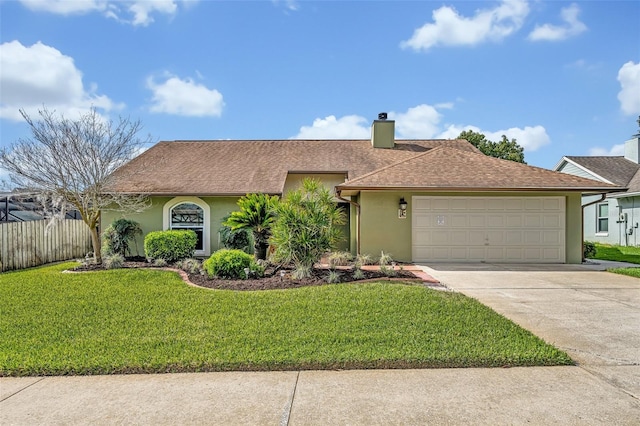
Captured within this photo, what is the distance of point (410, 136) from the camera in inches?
820

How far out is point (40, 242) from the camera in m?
12.8

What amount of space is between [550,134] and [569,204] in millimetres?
8703

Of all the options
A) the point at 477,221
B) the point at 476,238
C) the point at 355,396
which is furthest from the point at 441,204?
the point at 355,396

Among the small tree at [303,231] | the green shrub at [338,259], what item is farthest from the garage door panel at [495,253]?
the small tree at [303,231]

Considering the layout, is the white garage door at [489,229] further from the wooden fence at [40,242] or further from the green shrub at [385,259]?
the wooden fence at [40,242]

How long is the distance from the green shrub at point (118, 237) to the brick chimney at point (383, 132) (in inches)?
450

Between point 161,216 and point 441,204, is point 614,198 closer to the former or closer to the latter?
point 441,204

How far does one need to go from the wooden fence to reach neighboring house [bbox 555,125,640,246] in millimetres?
22262

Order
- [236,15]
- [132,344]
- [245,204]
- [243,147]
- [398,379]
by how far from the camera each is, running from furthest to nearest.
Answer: [243,147] < [236,15] < [245,204] < [132,344] < [398,379]

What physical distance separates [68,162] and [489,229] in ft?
45.0

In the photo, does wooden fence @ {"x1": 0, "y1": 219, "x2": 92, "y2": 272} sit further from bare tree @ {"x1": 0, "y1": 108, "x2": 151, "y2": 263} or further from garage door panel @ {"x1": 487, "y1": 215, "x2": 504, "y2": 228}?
garage door panel @ {"x1": 487, "y1": 215, "x2": 504, "y2": 228}

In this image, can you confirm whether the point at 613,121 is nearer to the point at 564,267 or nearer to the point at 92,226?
the point at 564,267

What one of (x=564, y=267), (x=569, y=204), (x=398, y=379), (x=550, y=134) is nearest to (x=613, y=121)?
(x=550, y=134)

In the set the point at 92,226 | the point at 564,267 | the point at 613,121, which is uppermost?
the point at 613,121
